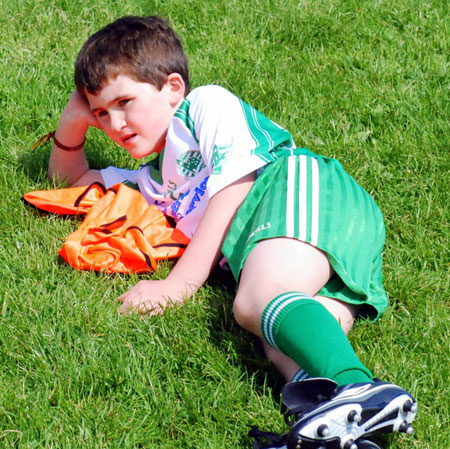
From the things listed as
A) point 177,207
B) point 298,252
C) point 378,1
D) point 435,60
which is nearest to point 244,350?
point 298,252

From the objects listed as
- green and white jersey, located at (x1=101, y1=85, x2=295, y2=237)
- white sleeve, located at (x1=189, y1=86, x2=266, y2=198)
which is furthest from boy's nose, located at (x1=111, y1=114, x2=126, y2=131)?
white sleeve, located at (x1=189, y1=86, x2=266, y2=198)

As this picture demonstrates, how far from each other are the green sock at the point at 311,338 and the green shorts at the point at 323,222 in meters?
0.26

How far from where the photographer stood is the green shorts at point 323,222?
276 centimetres

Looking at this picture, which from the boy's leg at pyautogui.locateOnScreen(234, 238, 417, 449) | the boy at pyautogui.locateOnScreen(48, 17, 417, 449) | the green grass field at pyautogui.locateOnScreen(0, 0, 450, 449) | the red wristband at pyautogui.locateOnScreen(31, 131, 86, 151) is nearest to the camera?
the boy's leg at pyautogui.locateOnScreen(234, 238, 417, 449)

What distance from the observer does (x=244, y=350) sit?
9.20 ft

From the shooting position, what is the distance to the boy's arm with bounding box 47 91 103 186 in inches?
146

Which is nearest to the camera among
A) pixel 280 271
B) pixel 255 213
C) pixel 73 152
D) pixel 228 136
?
pixel 280 271

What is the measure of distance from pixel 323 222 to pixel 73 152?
157cm

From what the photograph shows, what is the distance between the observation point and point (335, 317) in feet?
9.03

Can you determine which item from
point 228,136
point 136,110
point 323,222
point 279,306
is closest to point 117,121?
point 136,110

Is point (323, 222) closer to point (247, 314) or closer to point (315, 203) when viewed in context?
point (315, 203)

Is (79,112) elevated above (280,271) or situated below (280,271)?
above

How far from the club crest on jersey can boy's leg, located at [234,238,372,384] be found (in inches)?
27.6

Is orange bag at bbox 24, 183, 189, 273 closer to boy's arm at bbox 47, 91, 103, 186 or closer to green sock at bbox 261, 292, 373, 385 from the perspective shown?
boy's arm at bbox 47, 91, 103, 186
